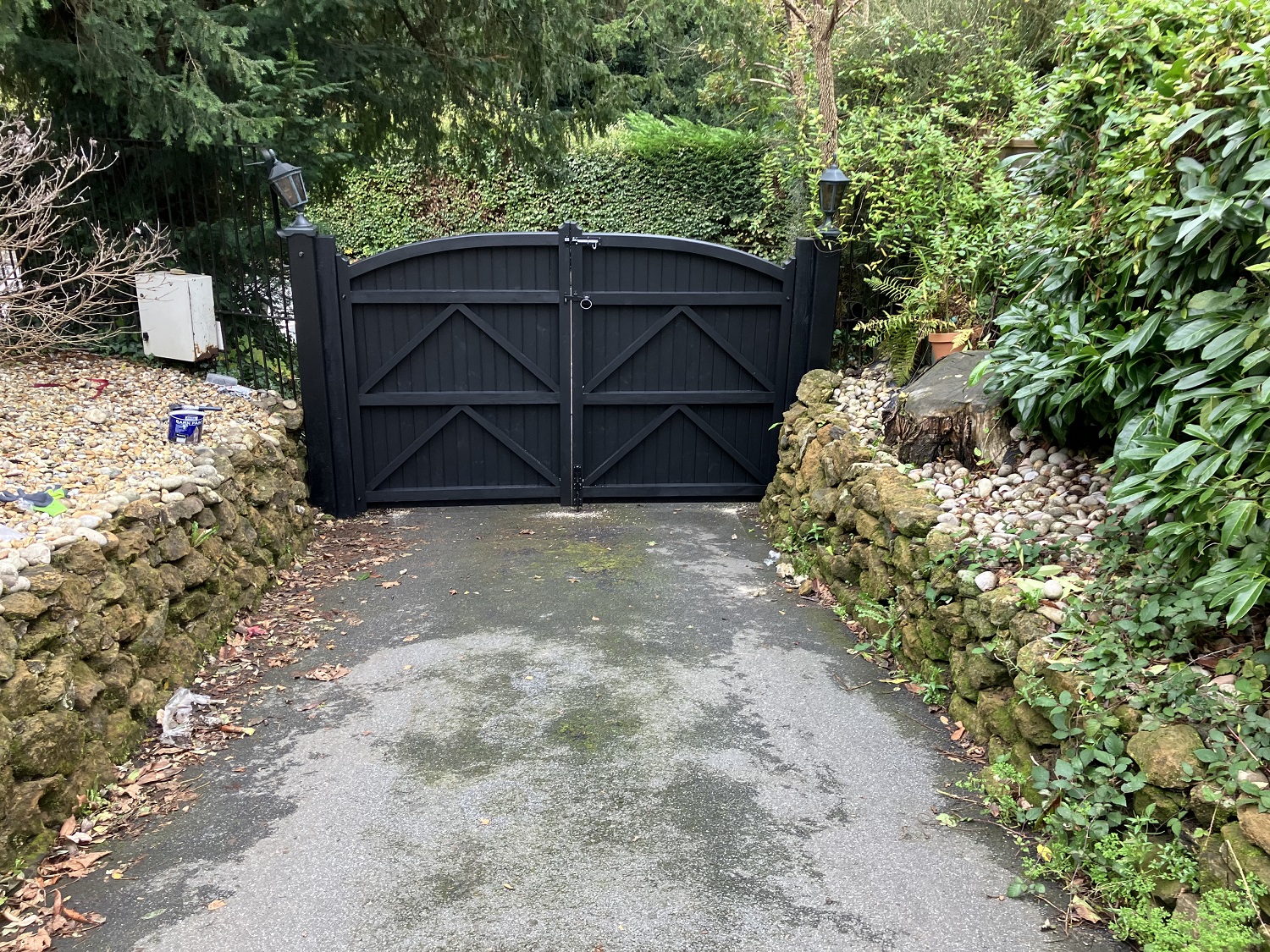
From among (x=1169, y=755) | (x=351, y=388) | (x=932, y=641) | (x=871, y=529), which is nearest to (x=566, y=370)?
(x=351, y=388)

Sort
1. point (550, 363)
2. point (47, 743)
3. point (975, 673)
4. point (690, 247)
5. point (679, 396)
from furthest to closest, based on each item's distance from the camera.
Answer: point (679, 396)
point (550, 363)
point (690, 247)
point (975, 673)
point (47, 743)

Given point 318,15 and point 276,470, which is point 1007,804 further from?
point 318,15

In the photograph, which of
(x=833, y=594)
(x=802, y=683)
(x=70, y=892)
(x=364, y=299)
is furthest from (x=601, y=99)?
(x=70, y=892)

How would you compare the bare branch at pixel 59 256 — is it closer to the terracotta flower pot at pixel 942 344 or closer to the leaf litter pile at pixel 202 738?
the leaf litter pile at pixel 202 738

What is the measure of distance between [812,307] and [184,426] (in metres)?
4.20

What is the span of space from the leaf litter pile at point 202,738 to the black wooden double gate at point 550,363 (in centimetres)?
87

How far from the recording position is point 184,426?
4.83m

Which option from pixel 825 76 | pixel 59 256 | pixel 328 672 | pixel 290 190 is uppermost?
pixel 825 76

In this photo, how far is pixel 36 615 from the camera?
2.91 m

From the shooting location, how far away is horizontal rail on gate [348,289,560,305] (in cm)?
591

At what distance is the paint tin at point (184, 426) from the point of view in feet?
15.8

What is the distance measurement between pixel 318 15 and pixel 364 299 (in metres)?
2.11

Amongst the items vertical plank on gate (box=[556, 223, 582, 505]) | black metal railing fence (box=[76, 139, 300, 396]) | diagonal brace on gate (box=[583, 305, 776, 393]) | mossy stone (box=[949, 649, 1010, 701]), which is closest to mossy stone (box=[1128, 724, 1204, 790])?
mossy stone (box=[949, 649, 1010, 701])

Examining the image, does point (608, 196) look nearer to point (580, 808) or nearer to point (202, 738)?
point (202, 738)
